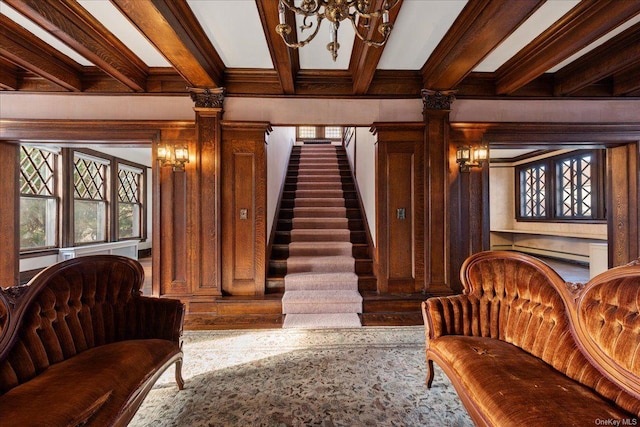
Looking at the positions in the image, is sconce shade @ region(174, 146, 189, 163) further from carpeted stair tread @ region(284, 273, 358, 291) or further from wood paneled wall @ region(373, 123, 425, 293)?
wood paneled wall @ region(373, 123, 425, 293)

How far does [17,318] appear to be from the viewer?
1.48m

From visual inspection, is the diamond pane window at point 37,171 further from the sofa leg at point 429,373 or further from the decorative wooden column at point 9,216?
the sofa leg at point 429,373

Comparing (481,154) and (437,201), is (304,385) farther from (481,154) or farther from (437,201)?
(481,154)

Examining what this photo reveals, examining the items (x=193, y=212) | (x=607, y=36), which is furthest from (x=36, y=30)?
(x=607, y=36)

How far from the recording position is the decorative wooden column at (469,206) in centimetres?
365

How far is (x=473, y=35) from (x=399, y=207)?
1.97 meters

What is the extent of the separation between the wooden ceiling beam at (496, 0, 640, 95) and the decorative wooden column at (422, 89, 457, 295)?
73 cm

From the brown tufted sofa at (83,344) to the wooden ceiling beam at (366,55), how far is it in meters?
2.70

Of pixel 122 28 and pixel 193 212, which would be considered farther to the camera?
pixel 193 212

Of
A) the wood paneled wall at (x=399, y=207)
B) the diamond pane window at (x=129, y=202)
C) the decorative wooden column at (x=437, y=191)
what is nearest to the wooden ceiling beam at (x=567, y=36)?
the decorative wooden column at (x=437, y=191)

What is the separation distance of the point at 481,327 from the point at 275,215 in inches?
136

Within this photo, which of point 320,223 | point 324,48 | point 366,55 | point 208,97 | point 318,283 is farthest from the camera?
point 320,223

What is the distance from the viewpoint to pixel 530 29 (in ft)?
8.70

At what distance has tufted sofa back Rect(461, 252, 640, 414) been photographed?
141cm
